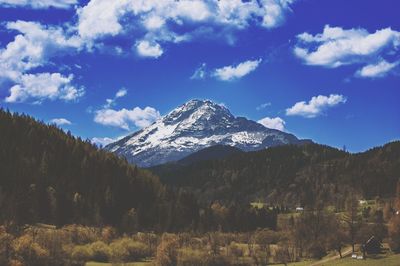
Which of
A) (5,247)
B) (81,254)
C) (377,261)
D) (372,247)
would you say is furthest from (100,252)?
(377,261)

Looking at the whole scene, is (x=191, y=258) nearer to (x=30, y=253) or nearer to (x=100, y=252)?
(x=100, y=252)

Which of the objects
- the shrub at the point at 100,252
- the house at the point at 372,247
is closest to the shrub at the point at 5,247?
the shrub at the point at 100,252

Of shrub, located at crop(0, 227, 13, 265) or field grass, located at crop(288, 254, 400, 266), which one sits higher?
shrub, located at crop(0, 227, 13, 265)

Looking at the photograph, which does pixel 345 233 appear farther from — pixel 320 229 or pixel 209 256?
pixel 209 256

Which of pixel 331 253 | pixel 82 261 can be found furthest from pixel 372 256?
pixel 82 261

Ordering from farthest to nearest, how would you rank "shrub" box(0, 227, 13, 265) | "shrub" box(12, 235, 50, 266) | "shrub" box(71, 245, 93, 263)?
"shrub" box(71, 245, 93, 263) → "shrub" box(12, 235, 50, 266) → "shrub" box(0, 227, 13, 265)

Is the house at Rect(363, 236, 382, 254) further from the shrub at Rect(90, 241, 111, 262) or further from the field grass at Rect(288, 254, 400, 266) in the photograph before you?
the shrub at Rect(90, 241, 111, 262)

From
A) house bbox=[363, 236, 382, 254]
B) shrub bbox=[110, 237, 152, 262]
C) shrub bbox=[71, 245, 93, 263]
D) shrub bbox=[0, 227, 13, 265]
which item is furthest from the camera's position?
shrub bbox=[110, 237, 152, 262]

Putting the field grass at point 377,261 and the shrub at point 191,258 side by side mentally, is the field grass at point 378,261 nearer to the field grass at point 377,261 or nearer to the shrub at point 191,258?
the field grass at point 377,261

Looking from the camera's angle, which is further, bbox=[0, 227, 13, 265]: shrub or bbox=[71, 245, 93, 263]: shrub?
bbox=[71, 245, 93, 263]: shrub

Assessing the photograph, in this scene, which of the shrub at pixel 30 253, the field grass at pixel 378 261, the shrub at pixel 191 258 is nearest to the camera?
the field grass at pixel 378 261

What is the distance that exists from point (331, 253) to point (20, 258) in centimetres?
9081

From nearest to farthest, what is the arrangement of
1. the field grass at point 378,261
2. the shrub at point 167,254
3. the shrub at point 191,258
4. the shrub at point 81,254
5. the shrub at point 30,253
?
the field grass at point 378,261
the shrub at point 30,253
the shrub at point 81,254
the shrub at point 167,254
the shrub at point 191,258

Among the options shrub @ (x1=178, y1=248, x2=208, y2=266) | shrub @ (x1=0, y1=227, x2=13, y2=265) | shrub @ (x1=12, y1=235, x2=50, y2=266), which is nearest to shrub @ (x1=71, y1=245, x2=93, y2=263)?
shrub @ (x1=12, y1=235, x2=50, y2=266)
